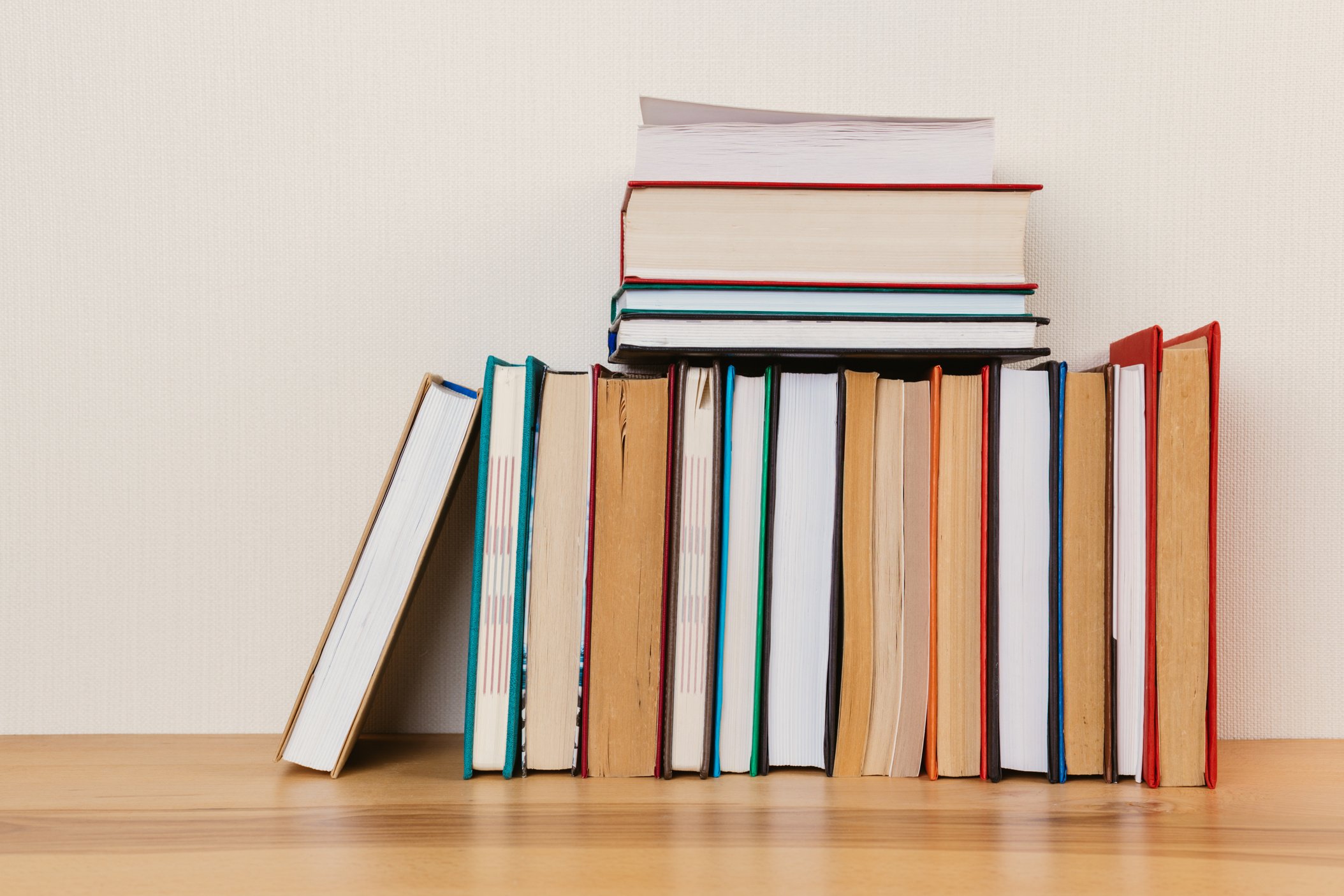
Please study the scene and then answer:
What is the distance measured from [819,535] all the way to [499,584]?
0.88 ft

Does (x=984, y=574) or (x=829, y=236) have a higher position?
(x=829, y=236)

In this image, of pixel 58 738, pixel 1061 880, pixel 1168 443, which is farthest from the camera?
pixel 58 738

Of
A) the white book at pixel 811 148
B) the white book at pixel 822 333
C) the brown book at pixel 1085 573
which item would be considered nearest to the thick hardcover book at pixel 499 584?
the white book at pixel 822 333

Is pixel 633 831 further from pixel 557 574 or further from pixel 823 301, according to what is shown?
pixel 823 301

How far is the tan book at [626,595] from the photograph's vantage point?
77 cm

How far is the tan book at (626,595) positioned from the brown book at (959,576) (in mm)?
231

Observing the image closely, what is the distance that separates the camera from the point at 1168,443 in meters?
0.76

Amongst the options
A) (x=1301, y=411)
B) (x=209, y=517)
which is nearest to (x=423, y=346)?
(x=209, y=517)

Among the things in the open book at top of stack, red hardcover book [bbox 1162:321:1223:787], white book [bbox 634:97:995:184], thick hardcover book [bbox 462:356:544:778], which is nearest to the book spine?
thick hardcover book [bbox 462:356:544:778]

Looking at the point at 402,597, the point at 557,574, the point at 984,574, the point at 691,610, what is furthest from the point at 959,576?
the point at 402,597

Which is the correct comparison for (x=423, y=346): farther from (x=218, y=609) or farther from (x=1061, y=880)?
(x=1061, y=880)

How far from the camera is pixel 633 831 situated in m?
0.64

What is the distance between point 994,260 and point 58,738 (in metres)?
0.98

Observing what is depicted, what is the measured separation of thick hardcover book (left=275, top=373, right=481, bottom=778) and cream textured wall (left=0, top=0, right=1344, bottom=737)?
14cm
